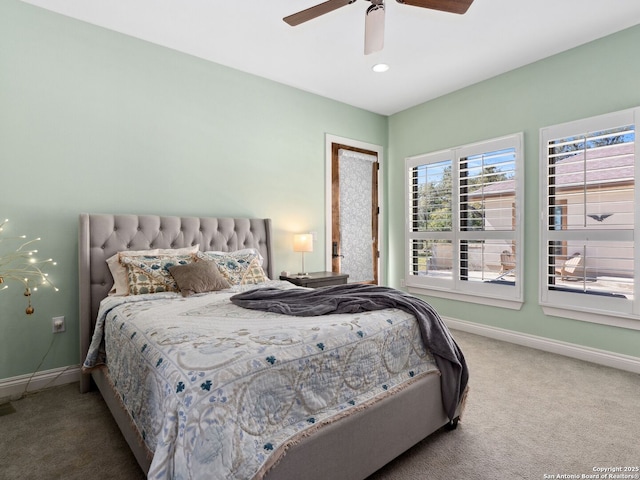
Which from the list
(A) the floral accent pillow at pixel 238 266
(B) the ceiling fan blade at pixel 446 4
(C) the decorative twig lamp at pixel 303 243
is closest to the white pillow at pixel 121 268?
(A) the floral accent pillow at pixel 238 266

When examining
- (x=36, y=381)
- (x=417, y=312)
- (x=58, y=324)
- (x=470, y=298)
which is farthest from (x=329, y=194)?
(x=36, y=381)

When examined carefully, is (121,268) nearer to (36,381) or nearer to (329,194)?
(36,381)

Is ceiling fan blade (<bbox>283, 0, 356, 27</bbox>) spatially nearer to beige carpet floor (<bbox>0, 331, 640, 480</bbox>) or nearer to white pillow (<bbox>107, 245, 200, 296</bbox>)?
white pillow (<bbox>107, 245, 200, 296</bbox>)

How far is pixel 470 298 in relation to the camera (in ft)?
13.8

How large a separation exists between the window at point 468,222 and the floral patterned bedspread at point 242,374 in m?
2.35

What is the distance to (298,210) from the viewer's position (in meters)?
4.29

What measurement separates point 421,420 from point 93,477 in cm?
167

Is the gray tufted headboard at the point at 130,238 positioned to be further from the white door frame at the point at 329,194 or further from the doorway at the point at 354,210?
the doorway at the point at 354,210

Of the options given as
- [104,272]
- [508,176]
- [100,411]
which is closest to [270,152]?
[104,272]

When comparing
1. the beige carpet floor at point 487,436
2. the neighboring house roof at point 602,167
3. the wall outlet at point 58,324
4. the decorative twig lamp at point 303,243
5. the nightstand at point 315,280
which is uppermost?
the neighboring house roof at point 602,167

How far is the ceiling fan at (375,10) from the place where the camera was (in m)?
2.09

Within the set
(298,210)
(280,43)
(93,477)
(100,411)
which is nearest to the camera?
(93,477)

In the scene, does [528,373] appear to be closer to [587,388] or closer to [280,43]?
[587,388]

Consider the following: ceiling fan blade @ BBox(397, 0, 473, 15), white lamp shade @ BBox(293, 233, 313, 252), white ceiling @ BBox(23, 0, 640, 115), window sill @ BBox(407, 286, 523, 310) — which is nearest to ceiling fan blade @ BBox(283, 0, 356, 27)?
ceiling fan blade @ BBox(397, 0, 473, 15)
